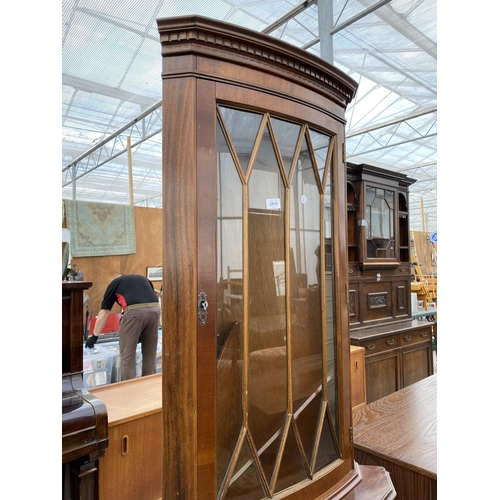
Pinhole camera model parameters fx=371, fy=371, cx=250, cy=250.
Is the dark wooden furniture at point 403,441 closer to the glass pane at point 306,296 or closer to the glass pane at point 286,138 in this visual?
the glass pane at point 306,296

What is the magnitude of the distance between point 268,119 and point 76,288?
86 centimetres

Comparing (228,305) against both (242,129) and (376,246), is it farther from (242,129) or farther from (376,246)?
(376,246)

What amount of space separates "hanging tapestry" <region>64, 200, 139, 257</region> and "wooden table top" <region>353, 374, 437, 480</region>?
9.20 feet

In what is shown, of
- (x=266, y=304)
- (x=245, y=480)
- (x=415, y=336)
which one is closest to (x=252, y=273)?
(x=266, y=304)

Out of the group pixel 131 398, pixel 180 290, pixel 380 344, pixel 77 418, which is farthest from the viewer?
pixel 380 344

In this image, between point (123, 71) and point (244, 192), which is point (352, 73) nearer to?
point (123, 71)

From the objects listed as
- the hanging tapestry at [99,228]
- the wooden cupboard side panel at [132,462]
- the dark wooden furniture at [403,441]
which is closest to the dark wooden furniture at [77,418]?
the wooden cupboard side panel at [132,462]

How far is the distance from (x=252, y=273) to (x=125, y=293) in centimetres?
223

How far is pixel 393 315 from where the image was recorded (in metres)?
3.47

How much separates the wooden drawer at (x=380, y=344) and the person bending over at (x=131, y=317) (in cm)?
164

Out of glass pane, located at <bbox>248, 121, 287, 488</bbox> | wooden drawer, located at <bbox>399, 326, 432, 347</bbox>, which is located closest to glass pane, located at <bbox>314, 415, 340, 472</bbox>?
glass pane, located at <bbox>248, 121, 287, 488</bbox>

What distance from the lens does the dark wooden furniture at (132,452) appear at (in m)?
1.42

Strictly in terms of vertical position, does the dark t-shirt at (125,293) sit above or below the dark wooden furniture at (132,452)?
above

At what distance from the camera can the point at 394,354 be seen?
316 centimetres
